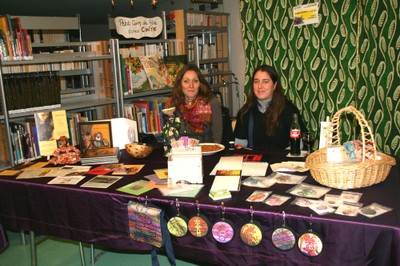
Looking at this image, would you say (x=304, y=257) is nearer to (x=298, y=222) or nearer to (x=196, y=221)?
(x=298, y=222)

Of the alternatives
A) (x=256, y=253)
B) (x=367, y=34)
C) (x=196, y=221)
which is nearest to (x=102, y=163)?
(x=196, y=221)

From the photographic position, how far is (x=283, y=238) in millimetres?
1363

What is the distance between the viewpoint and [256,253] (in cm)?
144

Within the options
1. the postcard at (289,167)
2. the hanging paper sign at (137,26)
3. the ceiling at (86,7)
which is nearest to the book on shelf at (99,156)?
the postcard at (289,167)

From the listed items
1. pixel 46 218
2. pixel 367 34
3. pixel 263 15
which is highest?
pixel 263 15

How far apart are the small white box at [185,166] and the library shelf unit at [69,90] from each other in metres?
1.62

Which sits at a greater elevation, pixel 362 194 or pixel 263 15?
pixel 263 15

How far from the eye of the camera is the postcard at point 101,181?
180cm

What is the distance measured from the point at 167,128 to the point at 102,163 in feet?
1.38

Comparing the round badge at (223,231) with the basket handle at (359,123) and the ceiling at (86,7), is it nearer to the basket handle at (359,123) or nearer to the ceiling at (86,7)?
the basket handle at (359,123)

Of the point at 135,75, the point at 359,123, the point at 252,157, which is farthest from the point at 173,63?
the point at 359,123

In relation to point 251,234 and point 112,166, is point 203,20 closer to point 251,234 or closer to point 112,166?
point 112,166

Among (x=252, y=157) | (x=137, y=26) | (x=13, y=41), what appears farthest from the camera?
(x=137, y=26)

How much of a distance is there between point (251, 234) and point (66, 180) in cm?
101
